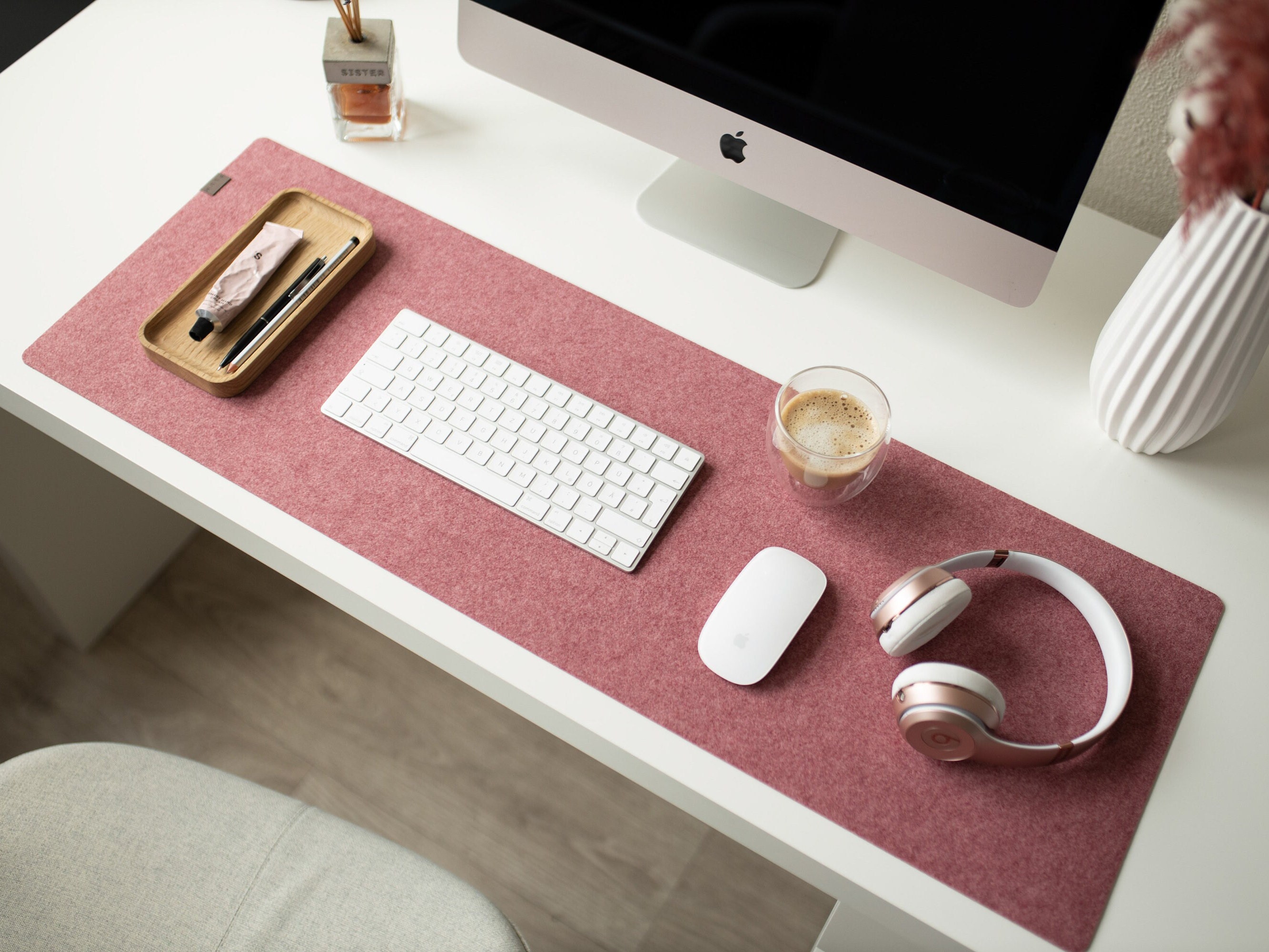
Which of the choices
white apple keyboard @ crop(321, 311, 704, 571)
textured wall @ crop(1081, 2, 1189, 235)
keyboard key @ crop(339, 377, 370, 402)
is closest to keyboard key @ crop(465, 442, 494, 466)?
white apple keyboard @ crop(321, 311, 704, 571)

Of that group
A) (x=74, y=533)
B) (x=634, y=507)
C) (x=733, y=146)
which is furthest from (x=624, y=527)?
(x=74, y=533)

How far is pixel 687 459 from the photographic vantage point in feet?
2.64

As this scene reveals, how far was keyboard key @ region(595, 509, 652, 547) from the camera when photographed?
2.53 ft

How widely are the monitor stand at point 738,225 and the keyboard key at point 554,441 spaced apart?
0.27m

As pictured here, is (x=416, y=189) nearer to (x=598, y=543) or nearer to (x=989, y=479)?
(x=598, y=543)

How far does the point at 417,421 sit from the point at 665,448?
8.5 inches

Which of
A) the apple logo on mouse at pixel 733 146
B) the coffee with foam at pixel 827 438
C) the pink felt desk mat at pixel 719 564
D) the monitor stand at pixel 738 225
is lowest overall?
the pink felt desk mat at pixel 719 564

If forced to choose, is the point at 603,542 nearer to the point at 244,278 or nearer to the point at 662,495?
the point at 662,495

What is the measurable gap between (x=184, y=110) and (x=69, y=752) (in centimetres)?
66

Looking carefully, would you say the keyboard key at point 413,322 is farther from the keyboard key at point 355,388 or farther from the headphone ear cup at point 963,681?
the headphone ear cup at point 963,681

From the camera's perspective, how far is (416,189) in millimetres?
972

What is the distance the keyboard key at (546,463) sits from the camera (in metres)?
0.80

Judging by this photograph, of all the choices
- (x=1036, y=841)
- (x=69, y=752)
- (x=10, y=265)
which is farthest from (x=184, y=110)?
(x=1036, y=841)

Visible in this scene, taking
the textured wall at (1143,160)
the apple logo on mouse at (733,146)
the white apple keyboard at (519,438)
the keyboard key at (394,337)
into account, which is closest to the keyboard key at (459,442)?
the white apple keyboard at (519,438)
